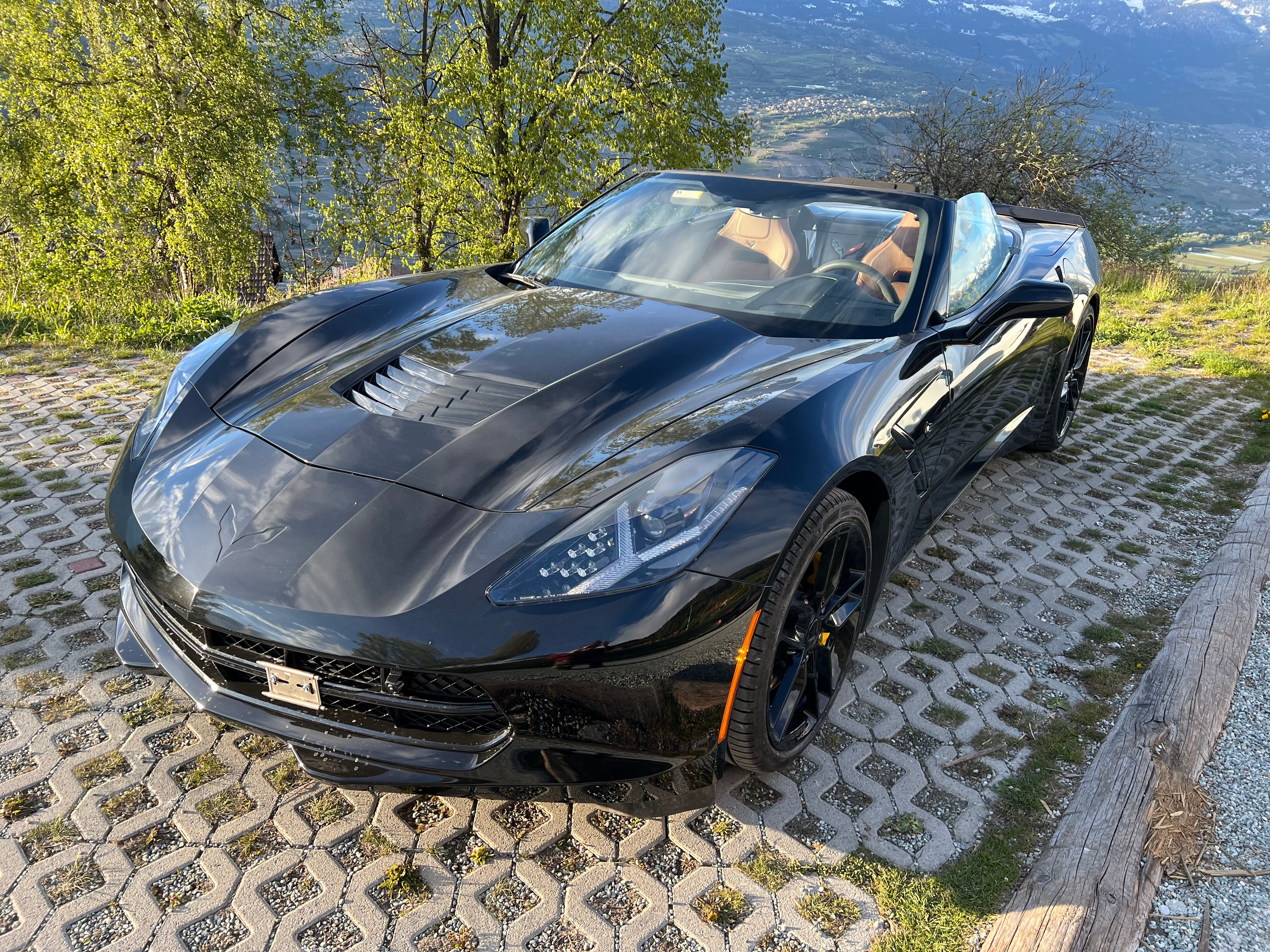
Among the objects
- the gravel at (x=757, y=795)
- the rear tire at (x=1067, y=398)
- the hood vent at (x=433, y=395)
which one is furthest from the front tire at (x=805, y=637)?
the rear tire at (x=1067, y=398)

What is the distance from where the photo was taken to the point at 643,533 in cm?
174

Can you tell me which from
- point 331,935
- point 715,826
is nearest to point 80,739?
point 331,935

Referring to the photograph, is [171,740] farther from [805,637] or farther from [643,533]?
[805,637]

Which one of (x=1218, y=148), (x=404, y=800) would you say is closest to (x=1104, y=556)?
(x=404, y=800)

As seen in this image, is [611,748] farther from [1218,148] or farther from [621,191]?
[1218,148]

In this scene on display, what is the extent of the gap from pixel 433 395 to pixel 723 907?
1458 millimetres

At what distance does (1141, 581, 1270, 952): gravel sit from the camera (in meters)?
1.85

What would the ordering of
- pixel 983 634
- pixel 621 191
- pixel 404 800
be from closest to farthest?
pixel 404 800 → pixel 983 634 → pixel 621 191

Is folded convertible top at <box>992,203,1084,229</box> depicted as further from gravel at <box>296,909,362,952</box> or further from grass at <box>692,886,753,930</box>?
gravel at <box>296,909,362,952</box>

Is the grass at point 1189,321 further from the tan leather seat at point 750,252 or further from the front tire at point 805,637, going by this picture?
the front tire at point 805,637

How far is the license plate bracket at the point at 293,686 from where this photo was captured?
1.68 metres

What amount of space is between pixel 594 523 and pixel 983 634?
1.94 m

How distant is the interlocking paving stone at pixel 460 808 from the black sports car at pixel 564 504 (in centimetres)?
23

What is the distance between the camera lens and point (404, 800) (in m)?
2.03
